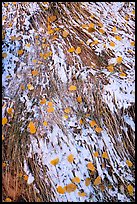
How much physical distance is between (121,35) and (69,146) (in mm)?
1736

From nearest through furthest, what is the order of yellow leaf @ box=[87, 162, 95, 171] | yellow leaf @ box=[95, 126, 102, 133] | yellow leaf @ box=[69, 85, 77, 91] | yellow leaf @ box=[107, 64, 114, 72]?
yellow leaf @ box=[87, 162, 95, 171]
yellow leaf @ box=[95, 126, 102, 133]
yellow leaf @ box=[69, 85, 77, 91]
yellow leaf @ box=[107, 64, 114, 72]

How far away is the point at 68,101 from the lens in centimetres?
312

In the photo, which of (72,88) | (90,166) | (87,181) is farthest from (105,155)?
(72,88)

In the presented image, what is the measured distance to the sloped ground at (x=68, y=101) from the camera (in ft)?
8.84

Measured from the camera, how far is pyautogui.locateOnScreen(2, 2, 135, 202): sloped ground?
8.84ft

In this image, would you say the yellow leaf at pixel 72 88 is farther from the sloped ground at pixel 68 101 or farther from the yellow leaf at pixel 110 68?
the yellow leaf at pixel 110 68

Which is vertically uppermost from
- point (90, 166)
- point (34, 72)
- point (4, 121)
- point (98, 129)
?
point (34, 72)

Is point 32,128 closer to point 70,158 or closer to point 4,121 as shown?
point 4,121

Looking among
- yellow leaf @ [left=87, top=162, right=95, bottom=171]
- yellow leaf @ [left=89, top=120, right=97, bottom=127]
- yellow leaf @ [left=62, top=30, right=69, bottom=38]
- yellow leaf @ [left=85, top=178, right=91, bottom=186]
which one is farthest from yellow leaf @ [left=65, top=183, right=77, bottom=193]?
yellow leaf @ [left=62, top=30, right=69, bottom=38]

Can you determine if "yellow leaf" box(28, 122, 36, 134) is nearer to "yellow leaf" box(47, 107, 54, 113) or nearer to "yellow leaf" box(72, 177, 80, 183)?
"yellow leaf" box(47, 107, 54, 113)

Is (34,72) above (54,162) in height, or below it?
above

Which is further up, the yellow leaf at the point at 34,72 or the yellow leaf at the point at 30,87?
the yellow leaf at the point at 34,72

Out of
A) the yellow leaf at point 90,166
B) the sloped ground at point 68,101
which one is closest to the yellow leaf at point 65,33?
the sloped ground at point 68,101

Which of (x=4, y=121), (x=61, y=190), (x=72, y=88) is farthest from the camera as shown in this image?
(x=72, y=88)
